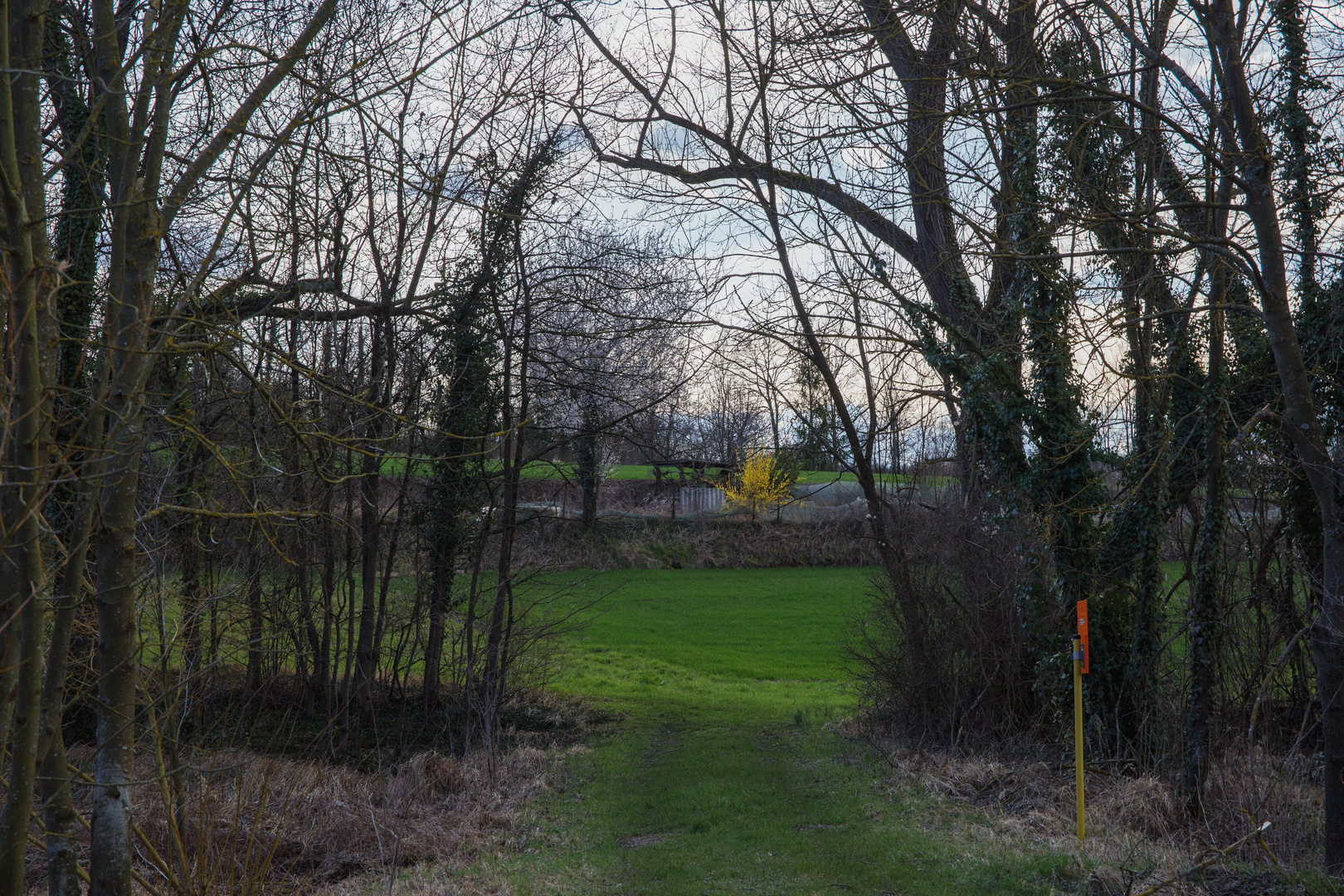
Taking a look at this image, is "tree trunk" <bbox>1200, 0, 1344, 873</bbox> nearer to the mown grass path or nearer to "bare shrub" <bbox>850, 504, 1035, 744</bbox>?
the mown grass path

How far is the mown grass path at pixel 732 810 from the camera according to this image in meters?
6.52

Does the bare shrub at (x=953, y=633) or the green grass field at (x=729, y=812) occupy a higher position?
the bare shrub at (x=953, y=633)

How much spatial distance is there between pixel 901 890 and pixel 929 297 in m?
9.10

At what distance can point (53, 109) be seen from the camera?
8492 mm

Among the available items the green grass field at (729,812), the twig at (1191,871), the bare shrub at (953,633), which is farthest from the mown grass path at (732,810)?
the bare shrub at (953,633)

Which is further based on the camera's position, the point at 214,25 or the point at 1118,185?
the point at 1118,185

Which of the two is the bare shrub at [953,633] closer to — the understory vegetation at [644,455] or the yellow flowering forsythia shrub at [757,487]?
the understory vegetation at [644,455]

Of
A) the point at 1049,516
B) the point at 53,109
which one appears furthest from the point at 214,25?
the point at 1049,516

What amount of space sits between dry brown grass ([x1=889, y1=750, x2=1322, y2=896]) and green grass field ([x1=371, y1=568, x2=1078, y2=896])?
1.33 ft

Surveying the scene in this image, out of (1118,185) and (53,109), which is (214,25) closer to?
(53,109)

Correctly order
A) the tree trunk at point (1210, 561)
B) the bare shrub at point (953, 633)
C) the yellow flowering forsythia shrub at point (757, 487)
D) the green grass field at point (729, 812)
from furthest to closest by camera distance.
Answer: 1. the yellow flowering forsythia shrub at point (757, 487)
2. the bare shrub at point (953, 633)
3. the tree trunk at point (1210, 561)
4. the green grass field at point (729, 812)

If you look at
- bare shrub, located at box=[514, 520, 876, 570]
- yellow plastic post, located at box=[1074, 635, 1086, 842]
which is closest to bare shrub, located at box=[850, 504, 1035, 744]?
yellow plastic post, located at box=[1074, 635, 1086, 842]

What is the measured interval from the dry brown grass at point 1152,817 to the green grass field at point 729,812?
405 mm

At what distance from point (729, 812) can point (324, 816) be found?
3772 mm
